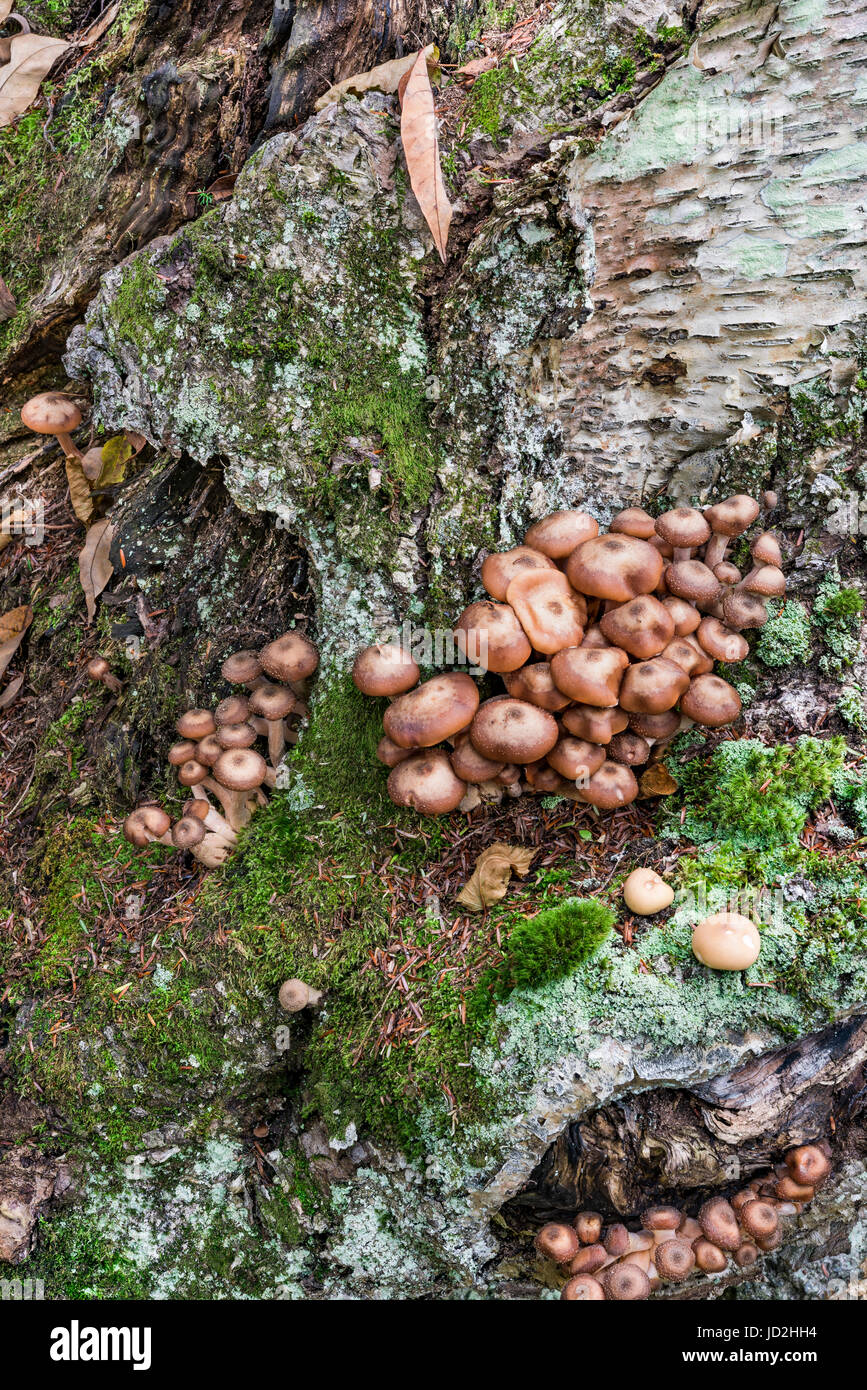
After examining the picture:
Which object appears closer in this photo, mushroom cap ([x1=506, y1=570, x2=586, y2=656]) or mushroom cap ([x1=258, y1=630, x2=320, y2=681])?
mushroom cap ([x1=506, y1=570, x2=586, y2=656])

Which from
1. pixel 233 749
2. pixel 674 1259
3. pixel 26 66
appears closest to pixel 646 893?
pixel 674 1259

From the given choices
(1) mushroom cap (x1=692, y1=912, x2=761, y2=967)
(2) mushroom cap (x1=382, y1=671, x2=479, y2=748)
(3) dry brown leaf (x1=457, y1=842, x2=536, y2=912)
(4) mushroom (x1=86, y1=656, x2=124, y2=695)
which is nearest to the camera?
(1) mushroom cap (x1=692, y1=912, x2=761, y2=967)

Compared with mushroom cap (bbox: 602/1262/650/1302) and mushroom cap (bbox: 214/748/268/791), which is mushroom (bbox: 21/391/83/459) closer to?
mushroom cap (bbox: 214/748/268/791)

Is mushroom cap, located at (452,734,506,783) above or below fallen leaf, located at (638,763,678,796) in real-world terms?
above

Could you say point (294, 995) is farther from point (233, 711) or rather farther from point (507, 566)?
point (507, 566)

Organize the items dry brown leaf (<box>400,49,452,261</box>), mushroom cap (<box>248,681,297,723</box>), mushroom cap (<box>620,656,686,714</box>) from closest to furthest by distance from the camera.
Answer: mushroom cap (<box>620,656,686,714</box>) → dry brown leaf (<box>400,49,452,261</box>) → mushroom cap (<box>248,681,297,723</box>)

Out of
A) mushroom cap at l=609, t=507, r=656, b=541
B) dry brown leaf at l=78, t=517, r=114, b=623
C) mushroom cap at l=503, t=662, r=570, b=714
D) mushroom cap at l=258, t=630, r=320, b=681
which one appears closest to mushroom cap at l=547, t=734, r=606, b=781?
mushroom cap at l=503, t=662, r=570, b=714
